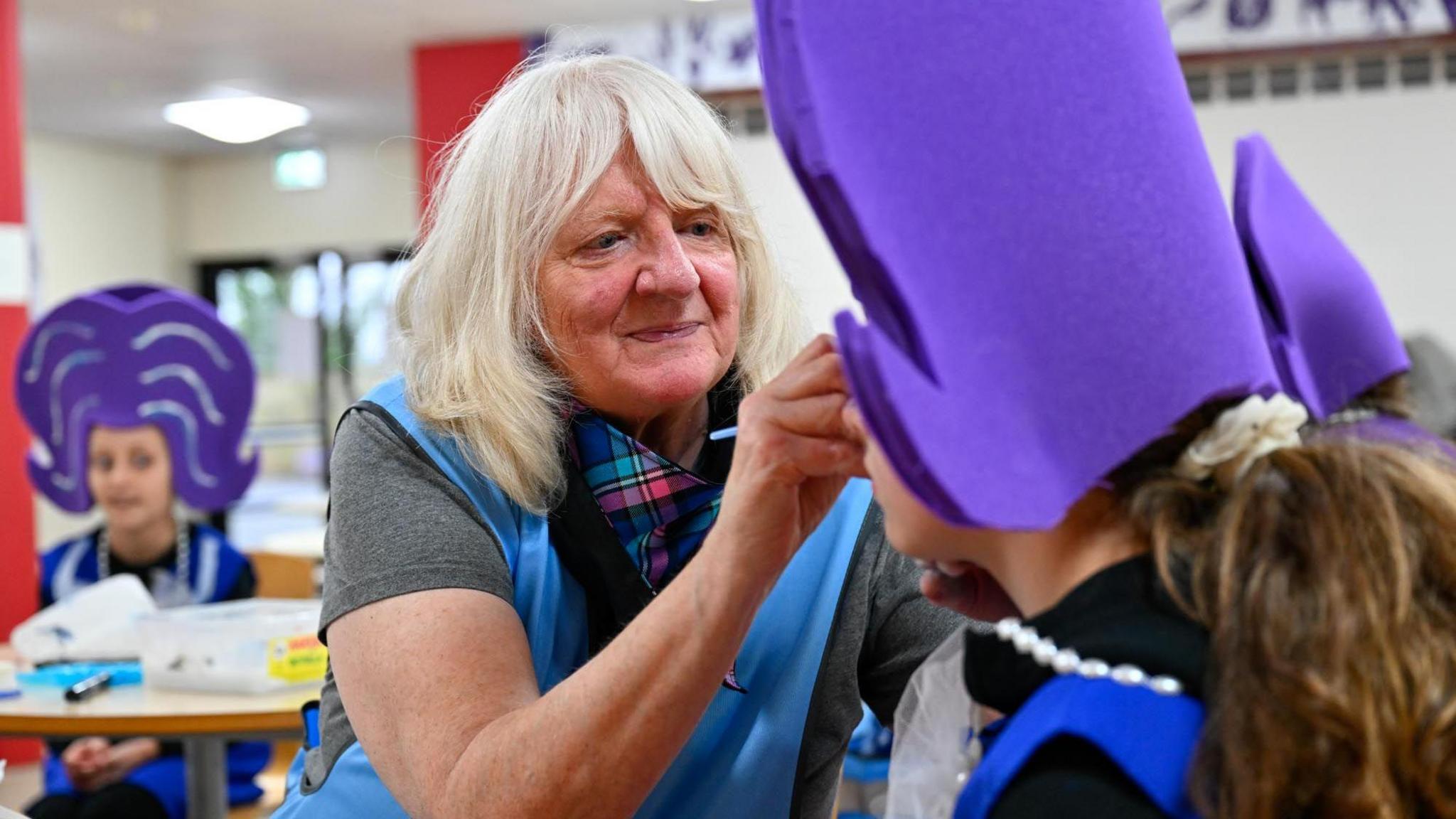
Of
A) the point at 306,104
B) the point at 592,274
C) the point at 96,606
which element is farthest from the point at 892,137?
the point at 306,104

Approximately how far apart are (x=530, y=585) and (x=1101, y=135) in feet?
2.30

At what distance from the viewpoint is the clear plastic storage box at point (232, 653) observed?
2.42 metres

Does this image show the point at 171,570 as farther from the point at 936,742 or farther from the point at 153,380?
the point at 936,742

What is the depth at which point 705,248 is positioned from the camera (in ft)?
4.58

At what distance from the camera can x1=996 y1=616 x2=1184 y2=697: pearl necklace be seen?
751mm

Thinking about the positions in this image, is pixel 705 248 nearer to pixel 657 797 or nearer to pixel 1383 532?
pixel 657 797

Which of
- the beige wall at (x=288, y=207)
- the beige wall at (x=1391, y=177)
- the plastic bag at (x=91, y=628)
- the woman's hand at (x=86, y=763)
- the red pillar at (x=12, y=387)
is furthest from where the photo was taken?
the beige wall at (x=288, y=207)

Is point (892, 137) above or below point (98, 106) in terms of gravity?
below

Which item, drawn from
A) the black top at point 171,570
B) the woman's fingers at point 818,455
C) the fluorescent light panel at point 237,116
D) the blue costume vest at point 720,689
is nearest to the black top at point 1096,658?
the woman's fingers at point 818,455

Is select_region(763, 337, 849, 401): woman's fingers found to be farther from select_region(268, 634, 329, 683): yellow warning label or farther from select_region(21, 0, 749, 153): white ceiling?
select_region(21, 0, 749, 153): white ceiling

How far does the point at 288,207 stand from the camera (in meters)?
10.1

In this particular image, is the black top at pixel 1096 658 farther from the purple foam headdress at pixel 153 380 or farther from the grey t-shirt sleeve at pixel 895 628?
the purple foam headdress at pixel 153 380

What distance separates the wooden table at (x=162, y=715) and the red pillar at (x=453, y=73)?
16.3 feet

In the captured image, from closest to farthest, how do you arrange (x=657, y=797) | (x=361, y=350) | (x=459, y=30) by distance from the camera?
(x=657, y=797), (x=459, y=30), (x=361, y=350)
